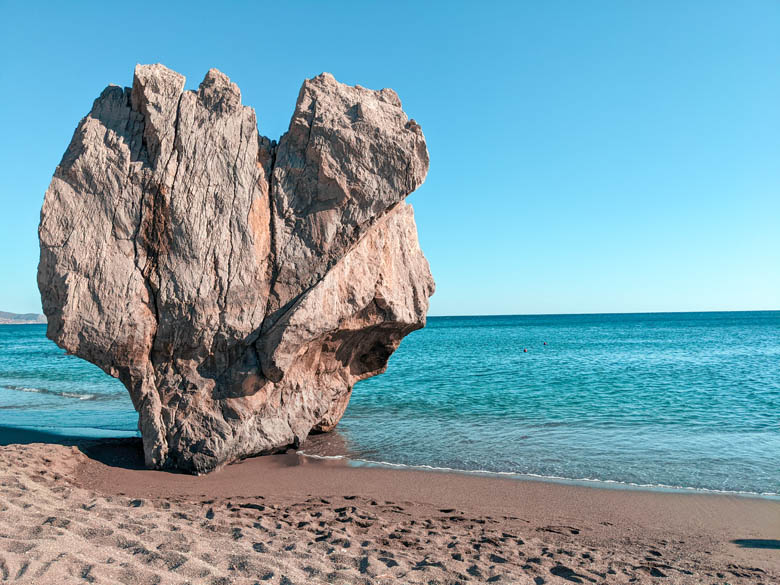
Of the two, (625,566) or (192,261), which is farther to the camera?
(192,261)

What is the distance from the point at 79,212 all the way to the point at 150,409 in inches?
127

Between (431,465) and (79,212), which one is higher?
(79,212)

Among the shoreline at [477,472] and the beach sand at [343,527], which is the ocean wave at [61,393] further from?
the beach sand at [343,527]

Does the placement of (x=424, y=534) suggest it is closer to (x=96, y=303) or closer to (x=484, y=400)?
(x=96, y=303)

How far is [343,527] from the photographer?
5805 millimetres

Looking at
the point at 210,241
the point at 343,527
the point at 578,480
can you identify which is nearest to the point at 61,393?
the point at 210,241

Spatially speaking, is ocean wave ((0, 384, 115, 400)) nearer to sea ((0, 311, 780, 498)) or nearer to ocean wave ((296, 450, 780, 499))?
sea ((0, 311, 780, 498))

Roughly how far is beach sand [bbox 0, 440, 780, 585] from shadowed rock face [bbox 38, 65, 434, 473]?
4.13 ft

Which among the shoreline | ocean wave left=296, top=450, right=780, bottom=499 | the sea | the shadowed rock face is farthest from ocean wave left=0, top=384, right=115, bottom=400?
ocean wave left=296, top=450, right=780, bottom=499

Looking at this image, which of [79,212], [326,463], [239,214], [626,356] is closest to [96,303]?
[79,212]

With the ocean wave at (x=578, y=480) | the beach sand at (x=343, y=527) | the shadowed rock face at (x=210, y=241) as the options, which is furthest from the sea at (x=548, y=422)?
the shadowed rock face at (x=210, y=241)

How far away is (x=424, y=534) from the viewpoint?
5.77 metres

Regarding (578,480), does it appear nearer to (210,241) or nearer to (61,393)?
(210,241)

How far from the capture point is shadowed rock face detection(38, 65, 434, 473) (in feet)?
25.5
